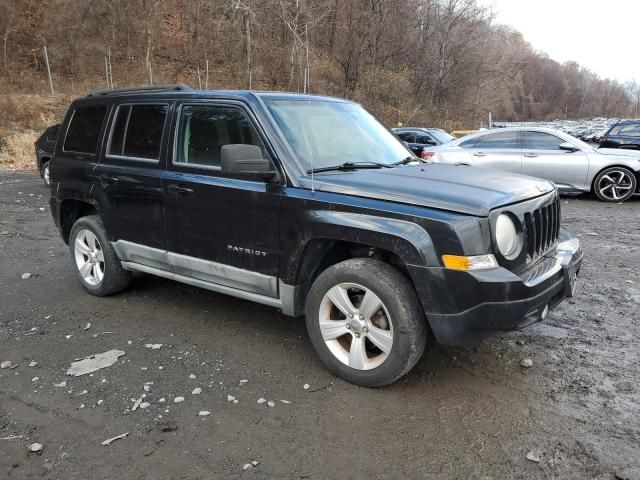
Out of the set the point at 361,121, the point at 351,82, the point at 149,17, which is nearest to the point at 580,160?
the point at 361,121

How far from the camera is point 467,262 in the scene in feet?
9.39

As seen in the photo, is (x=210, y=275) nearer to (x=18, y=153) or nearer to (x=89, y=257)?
(x=89, y=257)

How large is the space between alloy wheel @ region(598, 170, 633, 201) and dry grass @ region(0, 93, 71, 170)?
16669 millimetres

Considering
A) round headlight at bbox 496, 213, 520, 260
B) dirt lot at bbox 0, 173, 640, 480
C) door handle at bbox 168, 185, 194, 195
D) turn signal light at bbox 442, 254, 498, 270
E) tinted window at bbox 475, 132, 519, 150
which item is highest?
tinted window at bbox 475, 132, 519, 150

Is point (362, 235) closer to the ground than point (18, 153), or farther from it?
closer to the ground

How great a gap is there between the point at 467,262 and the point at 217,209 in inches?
74.6

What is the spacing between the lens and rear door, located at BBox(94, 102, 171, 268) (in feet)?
13.9

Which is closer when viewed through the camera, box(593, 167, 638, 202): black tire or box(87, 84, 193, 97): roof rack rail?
box(87, 84, 193, 97): roof rack rail

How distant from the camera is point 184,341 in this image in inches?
159

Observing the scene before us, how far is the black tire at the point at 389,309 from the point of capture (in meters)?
3.08

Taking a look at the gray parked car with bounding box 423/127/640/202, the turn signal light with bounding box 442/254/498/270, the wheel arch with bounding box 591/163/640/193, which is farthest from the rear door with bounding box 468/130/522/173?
the turn signal light with bounding box 442/254/498/270

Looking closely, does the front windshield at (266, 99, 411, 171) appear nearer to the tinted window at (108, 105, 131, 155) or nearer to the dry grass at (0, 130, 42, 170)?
the tinted window at (108, 105, 131, 155)

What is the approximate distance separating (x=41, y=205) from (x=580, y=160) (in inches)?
431

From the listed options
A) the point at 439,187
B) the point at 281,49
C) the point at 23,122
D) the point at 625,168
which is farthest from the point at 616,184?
the point at 281,49
